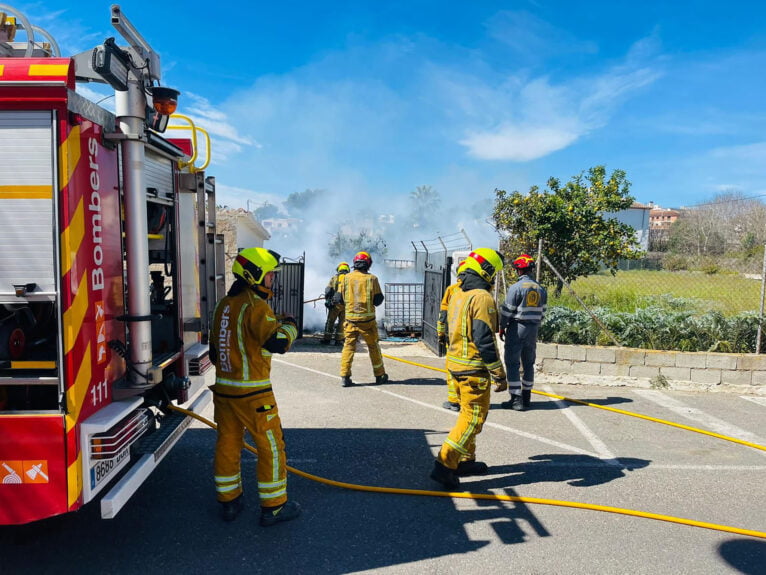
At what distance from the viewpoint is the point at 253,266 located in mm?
3373

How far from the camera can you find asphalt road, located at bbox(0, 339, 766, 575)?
3.16 m

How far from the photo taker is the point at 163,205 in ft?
12.4

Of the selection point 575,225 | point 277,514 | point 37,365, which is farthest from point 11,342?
point 575,225

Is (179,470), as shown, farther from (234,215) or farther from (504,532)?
(234,215)

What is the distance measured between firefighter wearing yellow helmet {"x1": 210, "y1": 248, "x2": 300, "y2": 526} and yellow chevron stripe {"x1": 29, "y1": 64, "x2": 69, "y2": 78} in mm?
1322

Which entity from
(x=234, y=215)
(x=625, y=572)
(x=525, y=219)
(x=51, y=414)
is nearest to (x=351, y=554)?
(x=625, y=572)

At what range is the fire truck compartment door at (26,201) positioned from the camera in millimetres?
2451

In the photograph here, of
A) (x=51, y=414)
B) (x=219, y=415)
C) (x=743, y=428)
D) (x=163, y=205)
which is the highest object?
(x=163, y=205)

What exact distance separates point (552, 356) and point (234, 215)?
10.4m

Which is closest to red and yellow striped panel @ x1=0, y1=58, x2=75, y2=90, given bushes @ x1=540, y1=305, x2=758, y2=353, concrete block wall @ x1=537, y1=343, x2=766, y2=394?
concrete block wall @ x1=537, y1=343, x2=766, y2=394

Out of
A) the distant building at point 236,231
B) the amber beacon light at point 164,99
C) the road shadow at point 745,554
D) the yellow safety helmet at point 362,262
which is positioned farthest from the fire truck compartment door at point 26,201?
the distant building at point 236,231

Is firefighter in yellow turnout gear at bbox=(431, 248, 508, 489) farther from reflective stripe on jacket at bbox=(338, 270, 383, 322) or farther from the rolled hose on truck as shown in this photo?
reflective stripe on jacket at bbox=(338, 270, 383, 322)

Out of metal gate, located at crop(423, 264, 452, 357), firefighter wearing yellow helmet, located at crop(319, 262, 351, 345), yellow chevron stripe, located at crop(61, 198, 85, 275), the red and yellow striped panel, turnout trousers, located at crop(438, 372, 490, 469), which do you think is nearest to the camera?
the red and yellow striped panel

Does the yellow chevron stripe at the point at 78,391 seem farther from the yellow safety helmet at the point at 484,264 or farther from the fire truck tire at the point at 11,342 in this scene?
the yellow safety helmet at the point at 484,264
